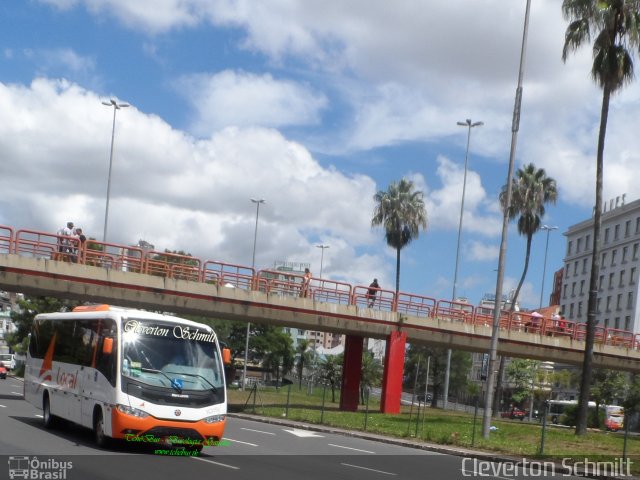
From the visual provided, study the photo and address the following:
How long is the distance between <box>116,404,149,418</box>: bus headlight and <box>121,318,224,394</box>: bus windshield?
58cm

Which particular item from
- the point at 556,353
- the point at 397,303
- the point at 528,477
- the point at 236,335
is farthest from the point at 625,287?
the point at 528,477

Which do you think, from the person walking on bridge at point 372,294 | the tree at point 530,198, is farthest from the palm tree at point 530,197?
the person walking on bridge at point 372,294

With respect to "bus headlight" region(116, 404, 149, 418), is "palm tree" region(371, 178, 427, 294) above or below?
above

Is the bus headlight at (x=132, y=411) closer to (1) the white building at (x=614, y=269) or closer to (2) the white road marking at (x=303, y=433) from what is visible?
(2) the white road marking at (x=303, y=433)

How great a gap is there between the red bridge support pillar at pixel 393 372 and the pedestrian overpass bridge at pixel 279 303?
0.05m

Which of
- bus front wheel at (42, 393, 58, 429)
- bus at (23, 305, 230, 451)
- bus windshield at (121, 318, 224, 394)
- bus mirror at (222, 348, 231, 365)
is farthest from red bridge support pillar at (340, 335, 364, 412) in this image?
bus windshield at (121, 318, 224, 394)

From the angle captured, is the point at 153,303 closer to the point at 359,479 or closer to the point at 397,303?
the point at 397,303

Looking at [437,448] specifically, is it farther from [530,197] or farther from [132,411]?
[530,197]

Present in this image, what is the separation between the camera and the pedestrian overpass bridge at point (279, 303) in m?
34.7

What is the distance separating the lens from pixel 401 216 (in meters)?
66.7

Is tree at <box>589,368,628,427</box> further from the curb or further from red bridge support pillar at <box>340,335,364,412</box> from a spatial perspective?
the curb

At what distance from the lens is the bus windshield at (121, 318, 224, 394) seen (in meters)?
17.1

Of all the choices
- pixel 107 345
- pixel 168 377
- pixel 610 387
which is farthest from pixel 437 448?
pixel 610 387

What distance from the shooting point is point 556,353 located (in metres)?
45.4
